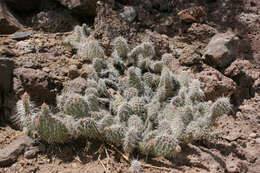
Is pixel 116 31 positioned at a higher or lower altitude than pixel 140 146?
higher

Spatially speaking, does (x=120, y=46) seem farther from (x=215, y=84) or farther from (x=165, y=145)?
(x=165, y=145)

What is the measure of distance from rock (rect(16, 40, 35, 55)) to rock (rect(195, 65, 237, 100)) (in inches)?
90.8

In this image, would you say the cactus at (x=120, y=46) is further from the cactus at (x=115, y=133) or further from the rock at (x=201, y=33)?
the cactus at (x=115, y=133)

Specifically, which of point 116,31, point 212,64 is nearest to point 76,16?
point 116,31

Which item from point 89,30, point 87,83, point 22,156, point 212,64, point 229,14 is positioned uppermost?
point 229,14

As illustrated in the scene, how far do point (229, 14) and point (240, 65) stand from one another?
51.2 inches

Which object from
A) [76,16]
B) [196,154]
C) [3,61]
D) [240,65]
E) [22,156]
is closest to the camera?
[22,156]

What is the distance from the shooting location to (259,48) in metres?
4.51

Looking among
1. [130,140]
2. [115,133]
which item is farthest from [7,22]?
[130,140]

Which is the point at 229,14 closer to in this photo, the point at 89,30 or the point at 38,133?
the point at 89,30

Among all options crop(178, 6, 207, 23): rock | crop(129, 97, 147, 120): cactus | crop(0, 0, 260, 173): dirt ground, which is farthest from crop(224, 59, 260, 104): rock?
crop(129, 97, 147, 120): cactus

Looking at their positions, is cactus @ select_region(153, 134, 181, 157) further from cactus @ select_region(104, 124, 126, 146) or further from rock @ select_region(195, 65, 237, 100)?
rock @ select_region(195, 65, 237, 100)

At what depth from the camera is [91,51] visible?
365 cm

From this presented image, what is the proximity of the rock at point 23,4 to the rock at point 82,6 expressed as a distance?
0.46 m
